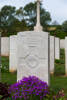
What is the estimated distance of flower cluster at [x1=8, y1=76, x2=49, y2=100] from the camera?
4.99 metres

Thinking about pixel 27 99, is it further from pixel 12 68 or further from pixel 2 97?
pixel 12 68

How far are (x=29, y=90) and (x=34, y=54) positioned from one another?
1.55 meters

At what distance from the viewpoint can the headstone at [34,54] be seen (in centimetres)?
634

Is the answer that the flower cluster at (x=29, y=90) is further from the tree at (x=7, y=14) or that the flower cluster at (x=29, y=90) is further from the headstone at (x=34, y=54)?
the tree at (x=7, y=14)

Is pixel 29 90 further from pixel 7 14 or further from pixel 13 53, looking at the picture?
pixel 7 14

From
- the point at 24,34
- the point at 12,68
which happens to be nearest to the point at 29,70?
the point at 24,34

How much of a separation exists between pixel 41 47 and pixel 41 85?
1.32m

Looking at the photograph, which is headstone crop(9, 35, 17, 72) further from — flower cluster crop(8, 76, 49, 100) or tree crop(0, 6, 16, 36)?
tree crop(0, 6, 16, 36)

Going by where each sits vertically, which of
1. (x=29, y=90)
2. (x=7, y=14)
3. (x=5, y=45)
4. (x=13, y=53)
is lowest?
(x=29, y=90)

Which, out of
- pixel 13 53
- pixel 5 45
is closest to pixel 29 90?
pixel 13 53

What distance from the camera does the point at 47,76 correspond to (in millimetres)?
6461

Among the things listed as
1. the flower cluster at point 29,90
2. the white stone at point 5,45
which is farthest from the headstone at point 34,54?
the white stone at point 5,45

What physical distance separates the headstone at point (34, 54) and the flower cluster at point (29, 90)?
1122mm

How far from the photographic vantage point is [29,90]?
502 cm
